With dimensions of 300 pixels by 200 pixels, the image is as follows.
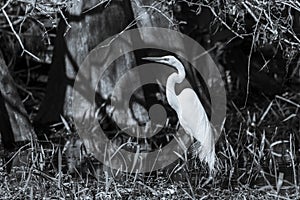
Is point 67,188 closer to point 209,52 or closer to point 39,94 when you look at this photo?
point 209,52

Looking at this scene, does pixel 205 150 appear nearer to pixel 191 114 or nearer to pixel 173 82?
pixel 191 114

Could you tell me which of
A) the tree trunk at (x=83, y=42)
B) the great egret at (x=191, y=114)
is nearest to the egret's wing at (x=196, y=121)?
the great egret at (x=191, y=114)

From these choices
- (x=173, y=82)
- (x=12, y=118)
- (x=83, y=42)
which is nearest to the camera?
(x=173, y=82)

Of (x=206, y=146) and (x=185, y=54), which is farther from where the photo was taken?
(x=185, y=54)

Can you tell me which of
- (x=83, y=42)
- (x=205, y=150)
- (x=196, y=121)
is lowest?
(x=205, y=150)

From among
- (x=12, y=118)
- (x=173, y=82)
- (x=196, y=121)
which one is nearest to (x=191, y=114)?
(x=196, y=121)

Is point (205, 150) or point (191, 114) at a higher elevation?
point (191, 114)

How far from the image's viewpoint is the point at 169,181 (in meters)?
2.62

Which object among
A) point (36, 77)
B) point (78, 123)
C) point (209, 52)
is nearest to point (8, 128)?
point (78, 123)

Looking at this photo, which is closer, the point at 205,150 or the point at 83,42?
the point at 205,150

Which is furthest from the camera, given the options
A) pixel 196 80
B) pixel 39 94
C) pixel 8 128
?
pixel 39 94

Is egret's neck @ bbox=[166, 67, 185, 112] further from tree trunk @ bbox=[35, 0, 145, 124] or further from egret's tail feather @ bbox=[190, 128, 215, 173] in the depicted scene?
tree trunk @ bbox=[35, 0, 145, 124]

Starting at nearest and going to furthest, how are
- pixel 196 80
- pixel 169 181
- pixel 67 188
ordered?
pixel 67 188 → pixel 169 181 → pixel 196 80

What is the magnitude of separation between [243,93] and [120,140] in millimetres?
1340
